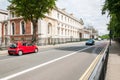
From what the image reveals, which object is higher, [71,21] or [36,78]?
[71,21]

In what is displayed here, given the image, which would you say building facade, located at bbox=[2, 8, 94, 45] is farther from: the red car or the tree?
the red car

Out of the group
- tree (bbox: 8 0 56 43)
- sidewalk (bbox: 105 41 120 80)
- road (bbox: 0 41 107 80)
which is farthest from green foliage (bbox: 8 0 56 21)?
sidewalk (bbox: 105 41 120 80)

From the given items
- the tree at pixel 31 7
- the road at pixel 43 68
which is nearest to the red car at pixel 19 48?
the road at pixel 43 68

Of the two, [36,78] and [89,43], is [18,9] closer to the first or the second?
[89,43]

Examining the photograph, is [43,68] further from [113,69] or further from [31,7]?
[31,7]

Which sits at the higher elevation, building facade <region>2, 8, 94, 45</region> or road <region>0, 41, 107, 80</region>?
building facade <region>2, 8, 94, 45</region>

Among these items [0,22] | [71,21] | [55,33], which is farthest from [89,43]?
[71,21]

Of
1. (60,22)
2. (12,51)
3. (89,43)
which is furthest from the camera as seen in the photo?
(60,22)

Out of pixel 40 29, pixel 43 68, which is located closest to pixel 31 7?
pixel 40 29

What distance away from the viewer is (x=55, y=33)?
2482 inches

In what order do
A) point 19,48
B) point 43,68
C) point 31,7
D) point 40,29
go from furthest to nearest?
point 40,29, point 31,7, point 19,48, point 43,68

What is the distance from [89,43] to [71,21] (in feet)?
127

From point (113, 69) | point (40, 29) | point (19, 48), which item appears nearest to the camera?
point (113, 69)

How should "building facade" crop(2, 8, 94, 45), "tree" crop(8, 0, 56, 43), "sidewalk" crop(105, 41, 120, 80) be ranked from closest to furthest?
"sidewalk" crop(105, 41, 120, 80) < "tree" crop(8, 0, 56, 43) < "building facade" crop(2, 8, 94, 45)
